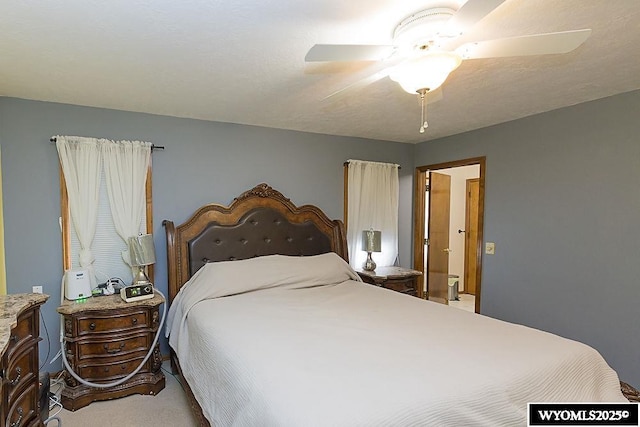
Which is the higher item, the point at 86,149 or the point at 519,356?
the point at 86,149

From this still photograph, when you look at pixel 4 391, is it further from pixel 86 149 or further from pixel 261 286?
pixel 86 149

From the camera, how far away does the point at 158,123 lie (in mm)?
3201

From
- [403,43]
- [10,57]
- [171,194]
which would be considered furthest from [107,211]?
[403,43]

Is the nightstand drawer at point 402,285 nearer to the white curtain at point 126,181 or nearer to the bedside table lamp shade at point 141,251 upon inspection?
the bedside table lamp shade at point 141,251

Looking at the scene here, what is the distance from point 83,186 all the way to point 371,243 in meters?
2.88

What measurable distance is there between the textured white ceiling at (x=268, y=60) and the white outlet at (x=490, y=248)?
1292mm

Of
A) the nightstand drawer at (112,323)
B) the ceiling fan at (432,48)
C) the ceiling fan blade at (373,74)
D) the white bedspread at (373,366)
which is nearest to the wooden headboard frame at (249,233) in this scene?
the nightstand drawer at (112,323)

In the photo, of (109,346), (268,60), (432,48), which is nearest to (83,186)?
(109,346)

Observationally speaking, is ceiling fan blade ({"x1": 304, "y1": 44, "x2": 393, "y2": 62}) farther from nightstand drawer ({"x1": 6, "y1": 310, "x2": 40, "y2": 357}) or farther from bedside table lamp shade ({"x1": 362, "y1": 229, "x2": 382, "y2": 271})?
bedside table lamp shade ({"x1": 362, "y1": 229, "x2": 382, "y2": 271})

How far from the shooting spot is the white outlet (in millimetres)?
3615

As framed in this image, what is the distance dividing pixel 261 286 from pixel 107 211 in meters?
1.51

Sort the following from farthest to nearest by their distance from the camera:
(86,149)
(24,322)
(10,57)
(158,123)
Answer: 1. (158,123)
2. (86,149)
3. (10,57)
4. (24,322)

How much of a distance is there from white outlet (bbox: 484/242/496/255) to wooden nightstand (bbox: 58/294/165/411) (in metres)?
3.22

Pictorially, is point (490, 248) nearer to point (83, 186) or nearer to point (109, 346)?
point (109, 346)
